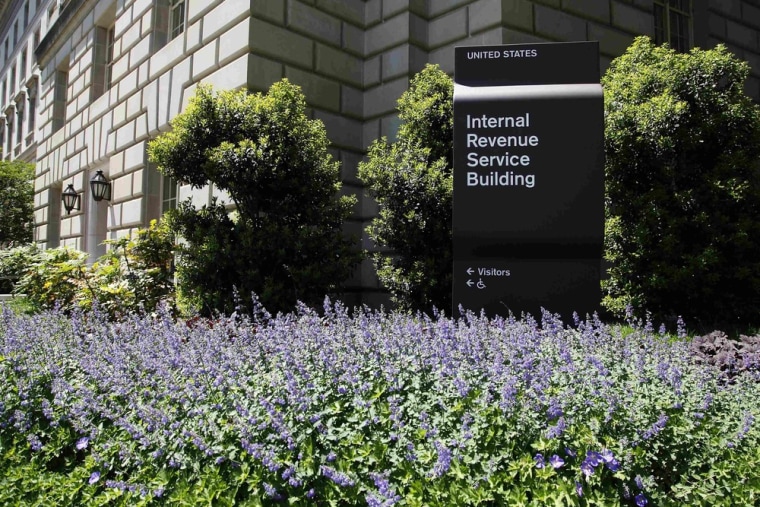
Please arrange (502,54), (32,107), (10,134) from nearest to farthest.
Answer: (502,54), (32,107), (10,134)

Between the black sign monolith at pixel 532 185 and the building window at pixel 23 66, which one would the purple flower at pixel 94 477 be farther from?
the building window at pixel 23 66

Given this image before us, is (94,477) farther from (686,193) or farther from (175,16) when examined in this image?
(175,16)

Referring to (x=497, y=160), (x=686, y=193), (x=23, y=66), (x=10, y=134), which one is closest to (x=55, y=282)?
(x=497, y=160)

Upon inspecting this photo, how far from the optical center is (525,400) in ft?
9.00

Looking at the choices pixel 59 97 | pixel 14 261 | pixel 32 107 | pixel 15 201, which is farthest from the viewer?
pixel 32 107

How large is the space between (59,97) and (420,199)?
702 inches

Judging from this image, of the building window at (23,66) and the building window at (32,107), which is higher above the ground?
the building window at (23,66)

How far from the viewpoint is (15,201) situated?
24.5 m

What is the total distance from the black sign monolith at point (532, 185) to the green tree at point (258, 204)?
2.68m

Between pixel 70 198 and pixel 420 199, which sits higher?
pixel 70 198

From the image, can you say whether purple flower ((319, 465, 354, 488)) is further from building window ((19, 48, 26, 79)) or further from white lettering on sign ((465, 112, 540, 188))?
building window ((19, 48, 26, 79))

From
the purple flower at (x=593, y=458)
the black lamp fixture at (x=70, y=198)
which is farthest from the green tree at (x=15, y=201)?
the purple flower at (x=593, y=458)

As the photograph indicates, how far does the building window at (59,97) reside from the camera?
2005 centimetres

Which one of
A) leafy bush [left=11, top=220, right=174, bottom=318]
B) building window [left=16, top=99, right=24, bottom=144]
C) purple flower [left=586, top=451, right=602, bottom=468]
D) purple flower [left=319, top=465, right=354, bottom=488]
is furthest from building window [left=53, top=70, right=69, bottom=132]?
purple flower [left=586, top=451, right=602, bottom=468]
